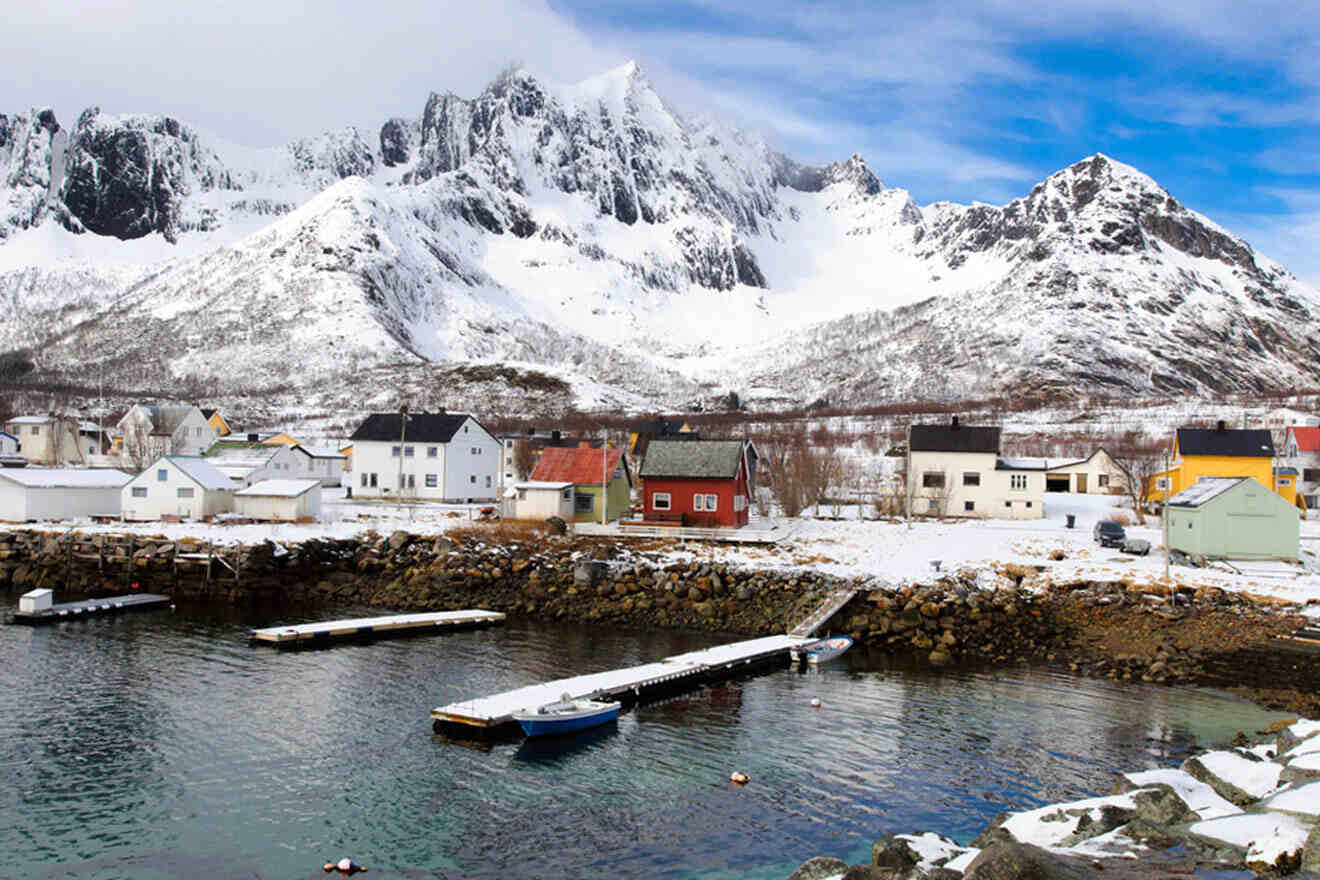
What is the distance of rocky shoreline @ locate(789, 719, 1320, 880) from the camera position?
46.2ft

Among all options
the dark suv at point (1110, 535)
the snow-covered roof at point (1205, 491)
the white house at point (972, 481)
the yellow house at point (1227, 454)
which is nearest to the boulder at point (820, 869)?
the snow-covered roof at point (1205, 491)

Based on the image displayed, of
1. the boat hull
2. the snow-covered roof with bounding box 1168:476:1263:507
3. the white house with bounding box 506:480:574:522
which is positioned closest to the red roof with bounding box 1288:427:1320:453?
the snow-covered roof with bounding box 1168:476:1263:507

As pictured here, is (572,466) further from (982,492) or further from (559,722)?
(559,722)

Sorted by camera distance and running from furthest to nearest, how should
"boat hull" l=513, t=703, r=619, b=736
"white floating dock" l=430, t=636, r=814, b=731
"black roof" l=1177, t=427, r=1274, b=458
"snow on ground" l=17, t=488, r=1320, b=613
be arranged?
"black roof" l=1177, t=427, r=1274, b=458 → "snow on ground" l=17, t=488, r=1320, b=613 → "white floating dock" l=430, t=636, r=814, b=731 → "boat hull" l=513, t=703, r=619, b=736

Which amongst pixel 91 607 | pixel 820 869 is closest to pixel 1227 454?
pixel 820 869

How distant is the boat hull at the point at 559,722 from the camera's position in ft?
81.0

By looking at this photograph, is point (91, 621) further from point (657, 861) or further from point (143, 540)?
point (657, 861)

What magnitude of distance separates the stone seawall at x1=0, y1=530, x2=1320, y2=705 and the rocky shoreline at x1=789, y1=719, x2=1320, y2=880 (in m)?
12.9

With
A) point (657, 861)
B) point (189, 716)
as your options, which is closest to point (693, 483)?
point (189, 716)

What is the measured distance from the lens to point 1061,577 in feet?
135

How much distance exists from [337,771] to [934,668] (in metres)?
19.8

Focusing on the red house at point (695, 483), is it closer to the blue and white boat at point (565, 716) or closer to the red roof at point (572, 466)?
the red roof at point (572, 466)

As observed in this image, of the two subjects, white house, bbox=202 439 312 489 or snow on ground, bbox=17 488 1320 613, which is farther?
white house, bbox=202 439 312 489

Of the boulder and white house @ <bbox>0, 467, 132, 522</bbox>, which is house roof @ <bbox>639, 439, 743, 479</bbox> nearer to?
white house @ <bbox>0, 467, 132, 522</bbox>
